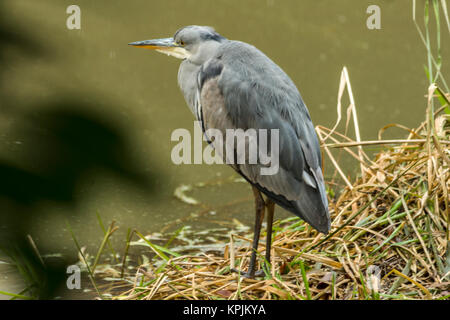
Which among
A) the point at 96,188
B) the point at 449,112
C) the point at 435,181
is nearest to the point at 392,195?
the point at 435,181

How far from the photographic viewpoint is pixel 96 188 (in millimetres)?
1054

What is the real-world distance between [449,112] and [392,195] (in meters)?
0.50

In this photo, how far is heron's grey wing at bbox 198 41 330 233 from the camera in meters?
2.16

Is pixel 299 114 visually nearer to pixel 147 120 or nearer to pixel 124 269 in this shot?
pixel 124 269

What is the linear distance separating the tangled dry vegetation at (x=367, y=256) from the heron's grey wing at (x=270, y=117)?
0.19 meters

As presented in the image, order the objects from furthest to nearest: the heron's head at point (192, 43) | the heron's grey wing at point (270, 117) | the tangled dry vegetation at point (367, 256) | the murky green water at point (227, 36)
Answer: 1. the murky green water at point (227, 36)
2. the heron's head at point (192, 43)
3. the heron's grey wing at point (270, 117)
4. the tangled dry vegetation at point (367, 256)

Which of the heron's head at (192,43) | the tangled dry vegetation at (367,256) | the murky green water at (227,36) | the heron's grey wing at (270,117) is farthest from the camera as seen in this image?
the murky green water at (227,36)

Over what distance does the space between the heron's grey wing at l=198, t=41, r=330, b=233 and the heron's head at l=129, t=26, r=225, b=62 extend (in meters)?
0.14

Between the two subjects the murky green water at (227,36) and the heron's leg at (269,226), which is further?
the murky green water at (227,36)

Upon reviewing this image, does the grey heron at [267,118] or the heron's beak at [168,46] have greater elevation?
the heron's beak at [168,46]

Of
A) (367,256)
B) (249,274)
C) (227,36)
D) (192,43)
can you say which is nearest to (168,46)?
(192,43)

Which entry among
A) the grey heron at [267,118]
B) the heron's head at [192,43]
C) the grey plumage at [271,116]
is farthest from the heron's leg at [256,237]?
the heron's head at [192,43]

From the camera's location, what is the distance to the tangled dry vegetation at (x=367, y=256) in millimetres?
2014

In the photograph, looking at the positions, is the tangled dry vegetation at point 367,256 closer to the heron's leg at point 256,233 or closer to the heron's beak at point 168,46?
the heron's leg at point 256,233
